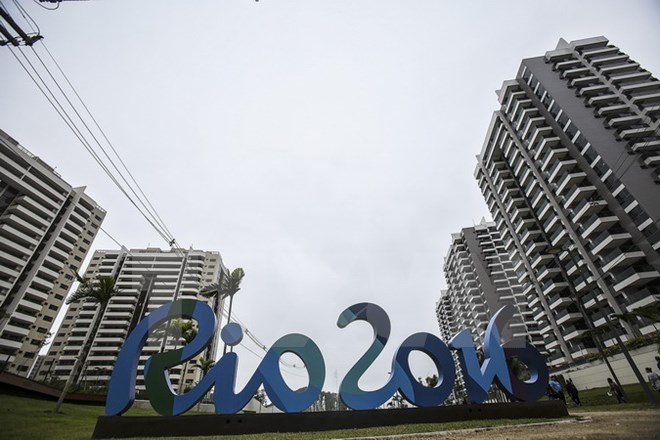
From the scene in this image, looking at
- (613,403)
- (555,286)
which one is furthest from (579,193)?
(613,403)

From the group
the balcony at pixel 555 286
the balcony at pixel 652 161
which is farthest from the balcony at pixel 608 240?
the balcony at pixel 555 286

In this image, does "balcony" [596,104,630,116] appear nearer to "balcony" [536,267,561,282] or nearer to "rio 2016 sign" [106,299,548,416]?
"balcony" [536,267,561,282]

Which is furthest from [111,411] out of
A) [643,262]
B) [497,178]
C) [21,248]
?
[497,178]

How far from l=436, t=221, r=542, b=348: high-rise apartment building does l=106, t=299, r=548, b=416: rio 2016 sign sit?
2608 inches

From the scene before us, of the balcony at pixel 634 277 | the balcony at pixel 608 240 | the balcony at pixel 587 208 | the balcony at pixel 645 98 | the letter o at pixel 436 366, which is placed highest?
the balcony at pixel 645 98

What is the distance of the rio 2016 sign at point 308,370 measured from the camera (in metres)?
10.3

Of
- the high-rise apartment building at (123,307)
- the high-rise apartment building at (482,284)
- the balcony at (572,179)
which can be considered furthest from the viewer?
the high-rise apartment building at (482,284)

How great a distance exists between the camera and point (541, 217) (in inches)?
2112

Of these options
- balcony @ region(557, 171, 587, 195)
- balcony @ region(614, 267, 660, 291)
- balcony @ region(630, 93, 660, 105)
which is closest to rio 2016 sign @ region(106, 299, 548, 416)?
balcony @ region(614, 267, 660, 291)

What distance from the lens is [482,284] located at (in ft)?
267

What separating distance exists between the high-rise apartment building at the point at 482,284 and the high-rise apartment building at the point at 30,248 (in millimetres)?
97466

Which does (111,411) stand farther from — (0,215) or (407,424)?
(0,215)

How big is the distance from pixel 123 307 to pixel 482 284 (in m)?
98.4

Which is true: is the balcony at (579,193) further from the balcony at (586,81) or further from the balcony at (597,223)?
the balcony at (586,81)
